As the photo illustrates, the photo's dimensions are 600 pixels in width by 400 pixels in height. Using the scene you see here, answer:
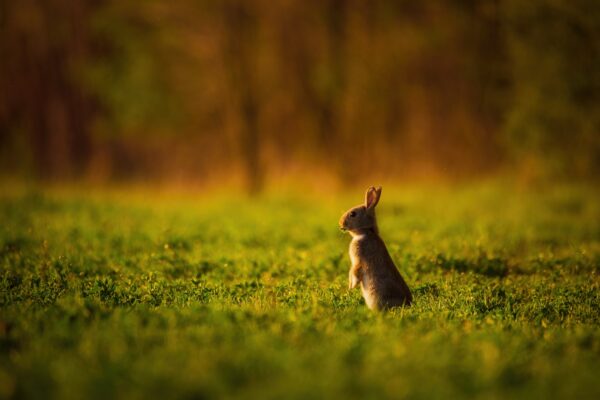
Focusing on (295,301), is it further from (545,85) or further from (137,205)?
(545,85)

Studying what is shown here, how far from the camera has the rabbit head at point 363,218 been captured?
7418 mm

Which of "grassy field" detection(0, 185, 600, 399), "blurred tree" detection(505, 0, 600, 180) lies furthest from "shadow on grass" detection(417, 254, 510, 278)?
"blurred tree" detection(505, 0, 600, 180)

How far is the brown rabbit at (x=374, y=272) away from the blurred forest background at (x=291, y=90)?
1275cm

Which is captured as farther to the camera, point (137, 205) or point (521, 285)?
point (137, 205)

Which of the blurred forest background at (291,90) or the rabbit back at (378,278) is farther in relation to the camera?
the blurred forest background at (291,90)

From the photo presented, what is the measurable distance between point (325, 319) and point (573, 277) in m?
4.38

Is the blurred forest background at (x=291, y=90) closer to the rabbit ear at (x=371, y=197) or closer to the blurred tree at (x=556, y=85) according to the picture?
the blurred tree at (x=556, y=85)

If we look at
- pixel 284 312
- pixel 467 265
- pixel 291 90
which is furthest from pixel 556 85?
pixel 284 312

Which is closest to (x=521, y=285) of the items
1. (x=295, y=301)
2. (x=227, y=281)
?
(x=295, y=301)

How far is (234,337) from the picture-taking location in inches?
230

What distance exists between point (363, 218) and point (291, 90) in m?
21.1

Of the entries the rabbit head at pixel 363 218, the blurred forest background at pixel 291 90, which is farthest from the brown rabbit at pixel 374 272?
the blurred forest background at pixel 291 90

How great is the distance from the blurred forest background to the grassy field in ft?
22.0

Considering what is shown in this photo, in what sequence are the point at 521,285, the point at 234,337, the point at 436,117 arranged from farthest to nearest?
1. the point at 436,117
2. the point at 521,285
3. the point at 234,337
